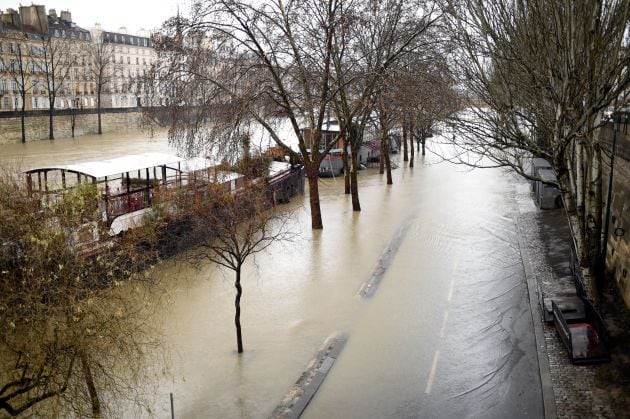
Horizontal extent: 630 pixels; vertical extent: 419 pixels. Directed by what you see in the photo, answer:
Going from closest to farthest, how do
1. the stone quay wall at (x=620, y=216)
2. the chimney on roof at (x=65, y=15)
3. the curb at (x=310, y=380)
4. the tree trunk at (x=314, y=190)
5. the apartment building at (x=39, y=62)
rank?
the curb at (x=310, y=380), the stone quay wall at (x=620, y=216), the tree trunk at (x=314, y=190), the apartment building at (x=39, y=62), the chimney on roof at (x=65, y=15)

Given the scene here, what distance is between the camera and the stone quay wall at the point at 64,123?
57062mm

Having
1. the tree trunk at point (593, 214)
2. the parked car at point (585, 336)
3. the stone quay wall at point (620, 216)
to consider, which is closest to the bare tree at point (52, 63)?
the stone quay wall at point (620, 216)

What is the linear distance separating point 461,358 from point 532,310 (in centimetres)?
303

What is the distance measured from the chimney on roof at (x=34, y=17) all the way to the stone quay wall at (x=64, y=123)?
12.3m

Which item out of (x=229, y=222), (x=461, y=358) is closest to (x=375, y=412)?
(x=461, y=358)

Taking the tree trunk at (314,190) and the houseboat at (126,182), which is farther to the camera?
the tree trunk at (314,190)

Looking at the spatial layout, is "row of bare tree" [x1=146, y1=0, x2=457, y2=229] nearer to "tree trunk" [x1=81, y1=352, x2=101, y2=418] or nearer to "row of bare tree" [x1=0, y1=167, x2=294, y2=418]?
"row of bare tree" [x1=0, y1=167, x2=294, y2=418]

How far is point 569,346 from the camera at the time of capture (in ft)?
40.5

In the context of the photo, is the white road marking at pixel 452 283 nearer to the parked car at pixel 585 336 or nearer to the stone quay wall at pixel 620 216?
the parked car at pixel 585 336

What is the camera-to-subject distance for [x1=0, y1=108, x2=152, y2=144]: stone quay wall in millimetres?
57062

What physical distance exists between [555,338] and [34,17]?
75.4 m

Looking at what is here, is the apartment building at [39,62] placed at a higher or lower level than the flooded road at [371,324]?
higher

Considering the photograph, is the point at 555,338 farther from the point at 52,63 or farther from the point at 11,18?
the point at 11,18

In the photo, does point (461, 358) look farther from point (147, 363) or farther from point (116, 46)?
point (116, 46)
